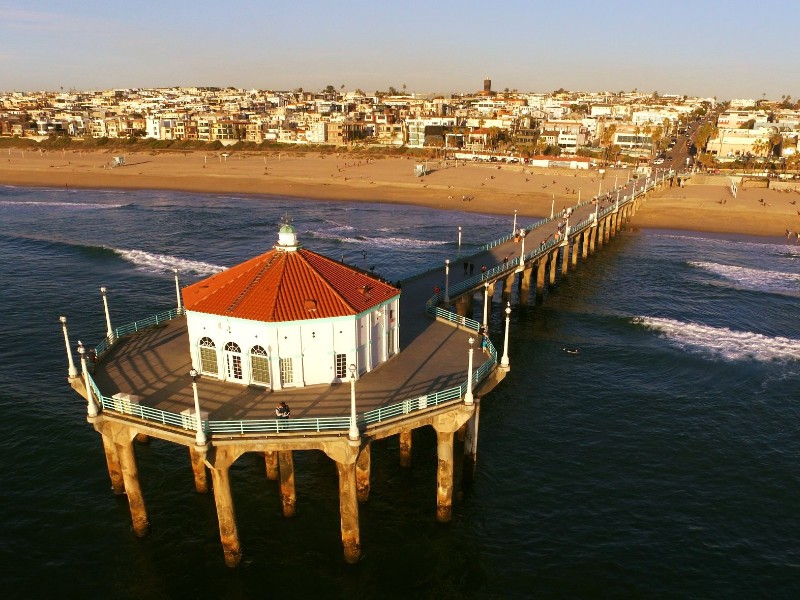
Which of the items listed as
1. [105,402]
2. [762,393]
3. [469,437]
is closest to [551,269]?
[762,393]

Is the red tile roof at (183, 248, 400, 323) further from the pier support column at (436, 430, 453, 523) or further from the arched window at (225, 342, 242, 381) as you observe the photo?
the pier support column at (436, 430, 453, 523)

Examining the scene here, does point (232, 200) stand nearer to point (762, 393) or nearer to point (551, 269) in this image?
point (551, 269)

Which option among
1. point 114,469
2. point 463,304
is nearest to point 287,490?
point 114,469

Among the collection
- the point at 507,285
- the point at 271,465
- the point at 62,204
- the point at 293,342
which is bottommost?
the point at 62,204

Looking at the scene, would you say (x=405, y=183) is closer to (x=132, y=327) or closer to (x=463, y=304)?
(x=463, y=304)

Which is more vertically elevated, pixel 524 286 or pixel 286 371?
pixel 286 371

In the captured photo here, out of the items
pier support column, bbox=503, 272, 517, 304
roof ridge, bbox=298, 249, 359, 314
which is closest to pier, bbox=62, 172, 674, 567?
roof ridge, bbox=298, 249, 359, 314
